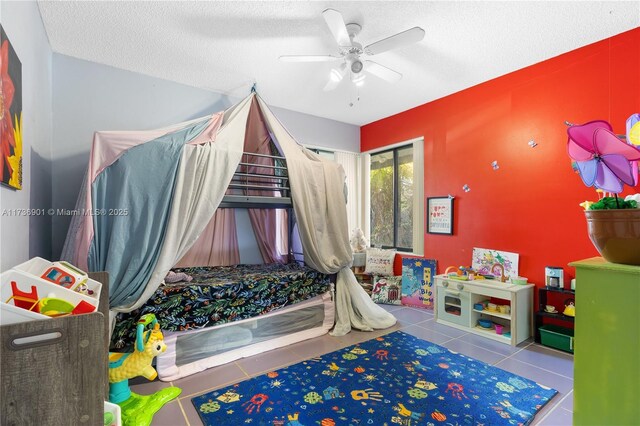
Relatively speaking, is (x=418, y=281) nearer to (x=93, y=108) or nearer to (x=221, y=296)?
Result: (x=221, y=296)

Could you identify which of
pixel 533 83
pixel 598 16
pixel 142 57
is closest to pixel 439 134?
pixel 533 83

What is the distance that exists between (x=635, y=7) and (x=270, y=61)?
2.94 metres

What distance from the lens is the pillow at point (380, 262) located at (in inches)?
172

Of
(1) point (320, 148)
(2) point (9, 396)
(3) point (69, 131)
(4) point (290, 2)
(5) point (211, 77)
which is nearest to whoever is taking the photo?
(2) point (9, 396)

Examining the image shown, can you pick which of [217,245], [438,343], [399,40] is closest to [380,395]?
[438,343]

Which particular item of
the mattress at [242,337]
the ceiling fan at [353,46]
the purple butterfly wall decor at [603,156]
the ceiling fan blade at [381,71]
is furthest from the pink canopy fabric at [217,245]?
the purple butterfly wall decor at [603,156]

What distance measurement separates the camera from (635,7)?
85.1 inches

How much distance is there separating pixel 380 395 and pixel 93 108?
145 inches

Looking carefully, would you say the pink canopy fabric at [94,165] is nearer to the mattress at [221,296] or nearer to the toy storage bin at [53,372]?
the mattress at [221,296]

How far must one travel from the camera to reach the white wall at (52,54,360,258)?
281cm

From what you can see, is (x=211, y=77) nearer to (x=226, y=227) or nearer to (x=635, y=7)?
(x=226, y=227)

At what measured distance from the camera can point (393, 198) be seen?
469 cm

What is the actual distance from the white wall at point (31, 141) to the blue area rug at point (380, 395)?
1.49 metres

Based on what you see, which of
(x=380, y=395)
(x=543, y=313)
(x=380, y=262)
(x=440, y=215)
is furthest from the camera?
(x=380, y=262)
